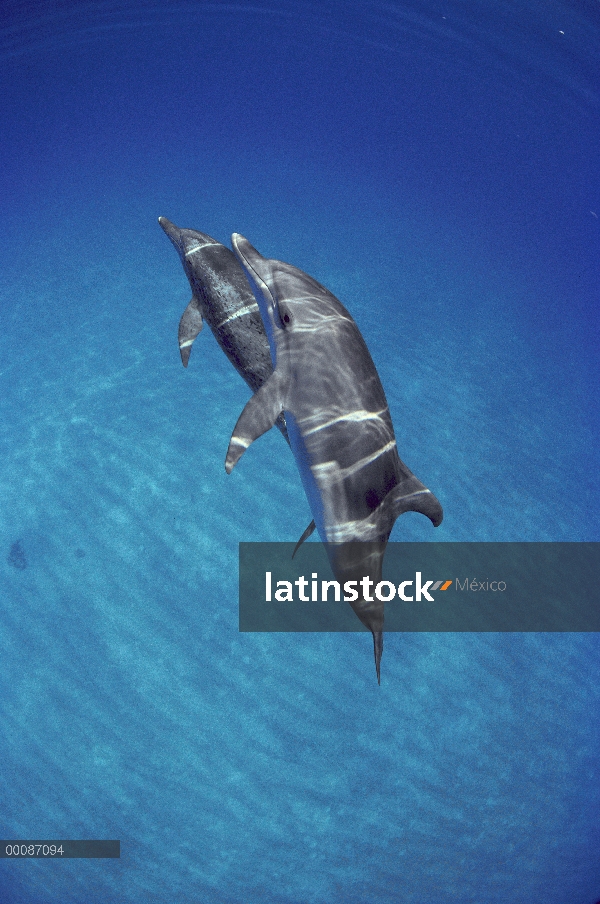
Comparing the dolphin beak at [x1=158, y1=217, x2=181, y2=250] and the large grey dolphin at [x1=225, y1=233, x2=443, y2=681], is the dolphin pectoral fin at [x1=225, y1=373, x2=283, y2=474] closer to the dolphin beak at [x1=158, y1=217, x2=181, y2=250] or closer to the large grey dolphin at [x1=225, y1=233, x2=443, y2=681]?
the large grey dolphin at [x1=225, y1=233, x2=443, y2=681]

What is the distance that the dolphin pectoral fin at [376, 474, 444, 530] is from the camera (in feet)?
11.2

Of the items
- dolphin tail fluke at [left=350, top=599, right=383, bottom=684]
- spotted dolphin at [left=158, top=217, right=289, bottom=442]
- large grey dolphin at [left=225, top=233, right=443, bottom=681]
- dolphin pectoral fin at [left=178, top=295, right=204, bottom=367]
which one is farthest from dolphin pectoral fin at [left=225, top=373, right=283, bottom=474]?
dolphin pectoral fin at [left=178, top=295, right=204, bottom=367]

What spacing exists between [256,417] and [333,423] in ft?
1.75

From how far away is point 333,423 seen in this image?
3193 mm

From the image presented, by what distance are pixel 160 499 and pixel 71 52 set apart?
37.3ft

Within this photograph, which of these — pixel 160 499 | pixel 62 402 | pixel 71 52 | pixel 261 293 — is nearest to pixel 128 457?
pixel 160 499

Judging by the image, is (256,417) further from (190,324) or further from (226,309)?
(190,324)

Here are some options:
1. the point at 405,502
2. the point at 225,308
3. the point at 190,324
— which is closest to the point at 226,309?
the point at 225,308

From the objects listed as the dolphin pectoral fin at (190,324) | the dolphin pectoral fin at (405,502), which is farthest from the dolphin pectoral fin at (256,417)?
the dolphin pectoral fin at (190,324)

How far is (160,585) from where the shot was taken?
7523 mm

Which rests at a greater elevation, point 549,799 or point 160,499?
point 160,499

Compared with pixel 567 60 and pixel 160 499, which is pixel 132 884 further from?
pixel 567 60

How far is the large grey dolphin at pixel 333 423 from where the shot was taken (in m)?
3.20

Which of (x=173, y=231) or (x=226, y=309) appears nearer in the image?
(x=226, y=309)
